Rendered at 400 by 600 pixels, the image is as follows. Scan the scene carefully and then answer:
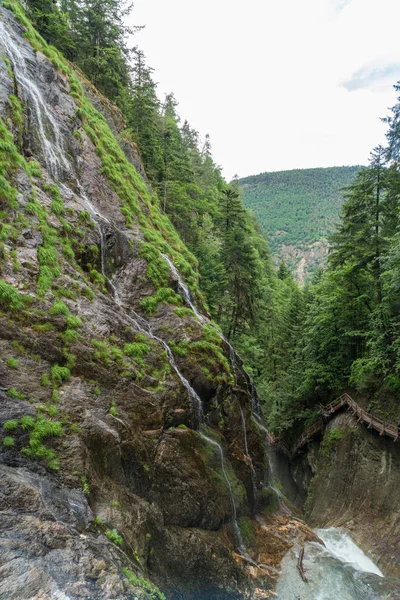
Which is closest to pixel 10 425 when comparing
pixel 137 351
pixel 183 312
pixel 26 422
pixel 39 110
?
pixel 26 422

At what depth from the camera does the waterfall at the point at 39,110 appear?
15515 millimetres

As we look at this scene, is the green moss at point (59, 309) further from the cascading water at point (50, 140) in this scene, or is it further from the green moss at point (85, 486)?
the green moss at point (85, 486)

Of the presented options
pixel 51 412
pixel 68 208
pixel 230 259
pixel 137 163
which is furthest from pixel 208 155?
pixel 51 412

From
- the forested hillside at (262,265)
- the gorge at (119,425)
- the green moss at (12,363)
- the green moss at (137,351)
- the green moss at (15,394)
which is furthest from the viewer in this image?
the forested hillside at (262,265)

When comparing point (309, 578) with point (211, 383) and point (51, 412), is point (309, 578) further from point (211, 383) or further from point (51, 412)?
point (51, 412)

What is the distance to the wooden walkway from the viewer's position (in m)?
16.8

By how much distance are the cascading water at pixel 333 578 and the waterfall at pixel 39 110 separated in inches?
692

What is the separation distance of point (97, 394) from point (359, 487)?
14.8m

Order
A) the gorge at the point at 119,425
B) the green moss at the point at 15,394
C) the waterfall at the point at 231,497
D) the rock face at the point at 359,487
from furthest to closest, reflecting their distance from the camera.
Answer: the rock face at the point at 359,487
the waterfall at the point at 231,497
the green moss at the point at 15,394
the gorge at the point at 119,425

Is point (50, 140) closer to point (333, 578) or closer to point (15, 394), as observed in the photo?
point (15, 394)

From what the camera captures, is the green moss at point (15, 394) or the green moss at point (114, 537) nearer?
the green moss at point (114, 537)

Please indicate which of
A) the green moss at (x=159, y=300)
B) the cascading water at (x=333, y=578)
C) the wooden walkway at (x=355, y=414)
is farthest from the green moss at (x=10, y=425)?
the wooden walkway at (x=355, y=414)

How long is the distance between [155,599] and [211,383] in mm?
7861

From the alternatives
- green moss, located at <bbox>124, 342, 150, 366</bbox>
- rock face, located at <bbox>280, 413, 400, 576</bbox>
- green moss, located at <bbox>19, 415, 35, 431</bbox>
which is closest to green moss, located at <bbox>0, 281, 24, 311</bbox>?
green moss, located at <bbox>19, 415, 35, 431</bbox>
